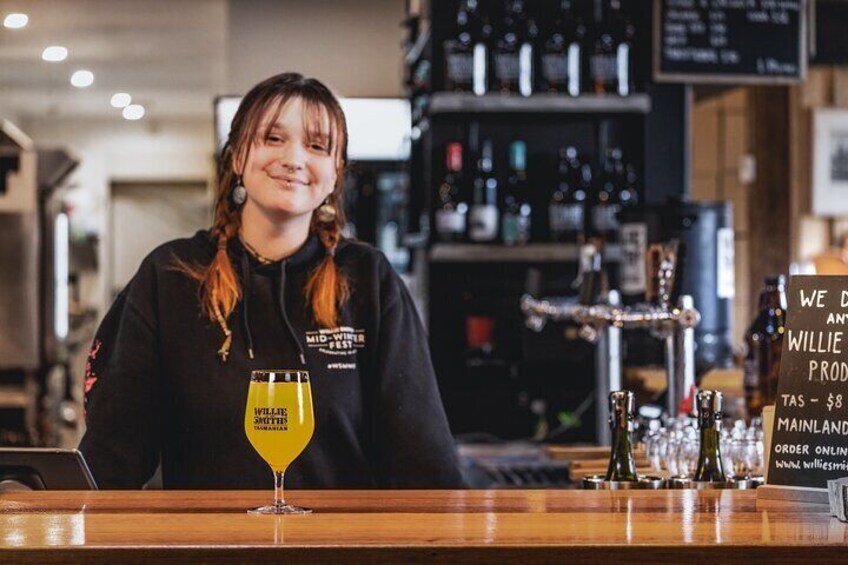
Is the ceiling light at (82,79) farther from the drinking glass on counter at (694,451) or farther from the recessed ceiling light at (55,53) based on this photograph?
the drinking glass on counter at (694,451)

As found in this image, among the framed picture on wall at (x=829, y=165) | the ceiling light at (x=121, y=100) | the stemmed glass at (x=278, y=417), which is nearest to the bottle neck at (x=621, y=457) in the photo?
the stemmed glass at (x=278, y=417)

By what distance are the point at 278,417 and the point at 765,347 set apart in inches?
58.3

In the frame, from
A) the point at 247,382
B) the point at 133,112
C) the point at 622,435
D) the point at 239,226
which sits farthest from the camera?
the point at 133,112

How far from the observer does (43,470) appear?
1.97 meters

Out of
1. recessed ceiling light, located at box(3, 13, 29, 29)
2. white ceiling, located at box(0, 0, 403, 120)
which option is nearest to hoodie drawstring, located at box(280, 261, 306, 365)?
white ceiling, located at box(0, 0, 403, 120)

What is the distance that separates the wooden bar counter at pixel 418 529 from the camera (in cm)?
147

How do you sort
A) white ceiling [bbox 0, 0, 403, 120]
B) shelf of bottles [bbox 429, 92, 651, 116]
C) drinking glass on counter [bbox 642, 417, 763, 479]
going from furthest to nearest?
white ceiling [bbox 0, 0, 403, 120], shelf of bottles [bbox 429, 92, 651, 116], drinking glass on counter [bbox 642, 417, 763, 479]

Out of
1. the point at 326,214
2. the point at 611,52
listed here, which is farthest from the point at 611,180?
the point at 326,214

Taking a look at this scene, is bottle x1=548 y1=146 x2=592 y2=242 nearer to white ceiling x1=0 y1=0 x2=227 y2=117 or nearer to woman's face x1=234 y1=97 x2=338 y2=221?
woman's face x1=234 y1=97 x2=338 y2=221

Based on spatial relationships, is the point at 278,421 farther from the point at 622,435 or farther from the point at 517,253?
the point at 517,253

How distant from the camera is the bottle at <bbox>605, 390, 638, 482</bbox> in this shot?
6.84 feet

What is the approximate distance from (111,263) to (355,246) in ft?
42.4

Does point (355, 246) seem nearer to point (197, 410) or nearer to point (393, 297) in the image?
point (393, 297)

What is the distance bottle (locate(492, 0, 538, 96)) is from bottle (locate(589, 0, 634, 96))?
0.23 m
